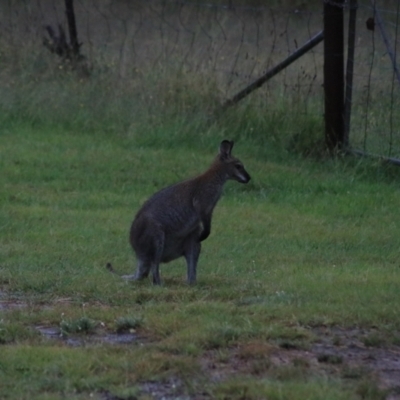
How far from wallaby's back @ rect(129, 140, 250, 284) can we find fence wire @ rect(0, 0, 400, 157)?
13.9ft

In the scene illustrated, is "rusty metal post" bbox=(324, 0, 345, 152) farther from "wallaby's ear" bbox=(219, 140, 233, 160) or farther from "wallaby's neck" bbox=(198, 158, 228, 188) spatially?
"wallaby's neck" bbox=(198, 158, 228, 188)

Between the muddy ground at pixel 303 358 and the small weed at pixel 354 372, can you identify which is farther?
the small weed at pixel 354 372

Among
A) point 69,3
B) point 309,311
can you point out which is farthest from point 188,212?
point 69,3

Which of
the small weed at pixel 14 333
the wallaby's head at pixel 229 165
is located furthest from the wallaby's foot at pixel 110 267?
the small weed at pixel 14 333

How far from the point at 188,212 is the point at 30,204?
305cm

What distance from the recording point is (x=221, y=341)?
19.1 feet

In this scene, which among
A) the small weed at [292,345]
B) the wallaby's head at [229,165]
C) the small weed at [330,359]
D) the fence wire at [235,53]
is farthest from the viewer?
the fence wire at [235,53]

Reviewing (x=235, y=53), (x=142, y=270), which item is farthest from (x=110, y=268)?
(x=235, y=53)

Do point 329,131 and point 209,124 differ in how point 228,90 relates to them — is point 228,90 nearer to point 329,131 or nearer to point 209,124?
point 209,124

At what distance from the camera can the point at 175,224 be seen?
7820 millimetres

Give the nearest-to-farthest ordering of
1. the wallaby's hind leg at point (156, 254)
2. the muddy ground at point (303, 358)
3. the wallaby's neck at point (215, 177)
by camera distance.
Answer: the muddy ground at point (303, 358) → the wallaby's hind leg at point (156, 254) → the wallaby's neck at point (215, 177)

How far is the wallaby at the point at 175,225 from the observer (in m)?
7.65

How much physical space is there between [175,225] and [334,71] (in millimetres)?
5167

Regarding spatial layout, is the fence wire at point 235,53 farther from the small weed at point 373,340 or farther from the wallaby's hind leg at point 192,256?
the small weed at point 373,340
